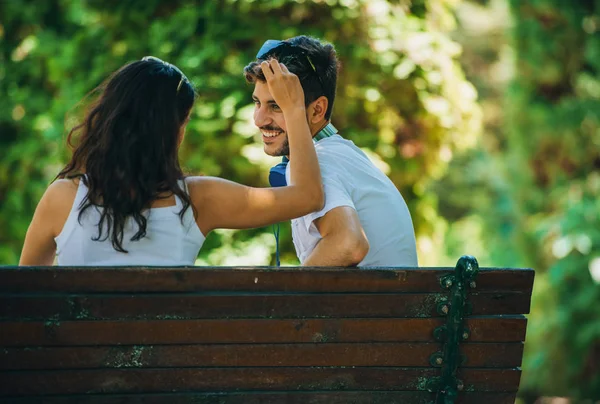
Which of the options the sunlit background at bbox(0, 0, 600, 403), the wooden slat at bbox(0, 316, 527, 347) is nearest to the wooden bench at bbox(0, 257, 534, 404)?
the wooden slat at bbox(0, 316, 527, 347)

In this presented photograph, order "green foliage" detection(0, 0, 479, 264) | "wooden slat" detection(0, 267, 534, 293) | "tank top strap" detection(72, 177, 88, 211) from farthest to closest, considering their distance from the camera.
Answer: "green foliage" detection(0, 0, 479, 264), "tank top strap" detection(72, 177, 88, 211), "wooden slat" detection(0, 267, 534, 293)

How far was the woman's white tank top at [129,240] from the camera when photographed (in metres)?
A: 2.63

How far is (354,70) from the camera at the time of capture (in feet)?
19.8

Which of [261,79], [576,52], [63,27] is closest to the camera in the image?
[261,79]

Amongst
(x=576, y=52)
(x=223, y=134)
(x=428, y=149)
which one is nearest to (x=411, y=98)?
(x=428, y=149)

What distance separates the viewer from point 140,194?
263 cm

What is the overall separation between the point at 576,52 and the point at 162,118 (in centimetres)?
703

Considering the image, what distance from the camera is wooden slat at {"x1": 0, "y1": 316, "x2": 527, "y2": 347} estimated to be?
93.1 inches

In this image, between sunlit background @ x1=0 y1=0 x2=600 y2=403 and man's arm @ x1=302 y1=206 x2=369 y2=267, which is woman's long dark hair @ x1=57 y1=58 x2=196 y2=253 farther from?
sunlit background @ x1=0 y1=0 x2=600 y2=403

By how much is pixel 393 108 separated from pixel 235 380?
13.2ft

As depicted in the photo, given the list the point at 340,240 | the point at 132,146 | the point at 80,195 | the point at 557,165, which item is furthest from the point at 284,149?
the point at 557,165

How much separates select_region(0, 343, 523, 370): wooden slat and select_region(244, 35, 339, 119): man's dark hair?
1088 millimetres

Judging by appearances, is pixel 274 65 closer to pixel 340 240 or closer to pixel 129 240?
pixel 340 240

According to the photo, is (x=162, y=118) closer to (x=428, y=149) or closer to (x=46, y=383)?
(x=46, y=383)
